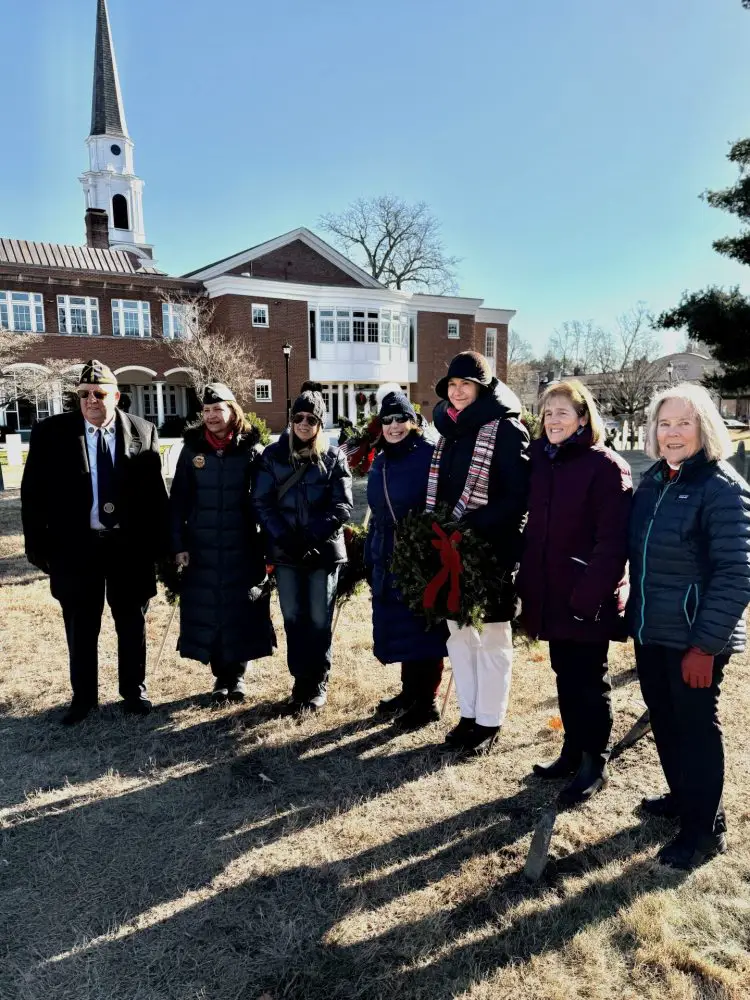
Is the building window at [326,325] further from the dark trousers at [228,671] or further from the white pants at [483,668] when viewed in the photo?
the white pants at [483,668]

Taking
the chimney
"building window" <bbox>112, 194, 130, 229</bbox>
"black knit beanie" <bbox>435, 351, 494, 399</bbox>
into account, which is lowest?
"black knit beanie" <bbox>435, 351, 494, 399</bbox>

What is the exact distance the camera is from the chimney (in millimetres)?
34781

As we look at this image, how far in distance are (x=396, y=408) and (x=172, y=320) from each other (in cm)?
3152

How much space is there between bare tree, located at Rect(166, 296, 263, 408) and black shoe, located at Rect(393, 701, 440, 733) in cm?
2746

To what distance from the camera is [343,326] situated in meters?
36.9

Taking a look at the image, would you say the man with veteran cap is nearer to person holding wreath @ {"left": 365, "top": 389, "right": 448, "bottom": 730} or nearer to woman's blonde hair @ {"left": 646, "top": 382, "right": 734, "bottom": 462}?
person holding wreath @ {"left": 365, "top": 389, "right": 448, "bottom": 730}

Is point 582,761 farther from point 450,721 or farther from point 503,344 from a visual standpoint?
point 503,344

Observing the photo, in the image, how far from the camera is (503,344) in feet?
152

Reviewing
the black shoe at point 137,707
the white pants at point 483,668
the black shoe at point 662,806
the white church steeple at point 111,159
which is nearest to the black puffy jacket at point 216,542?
the black shoe at point 137,707

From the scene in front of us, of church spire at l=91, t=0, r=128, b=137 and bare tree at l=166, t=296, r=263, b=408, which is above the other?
church spire at l=91, t=0, r=128, b=137

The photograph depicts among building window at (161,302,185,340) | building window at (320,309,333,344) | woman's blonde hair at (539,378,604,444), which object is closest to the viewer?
woman's blonde hair at (539,378,604,444)

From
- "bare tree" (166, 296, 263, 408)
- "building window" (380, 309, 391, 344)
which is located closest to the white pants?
"bare tree" (166, 296, 263, 408)

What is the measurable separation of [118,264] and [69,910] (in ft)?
111

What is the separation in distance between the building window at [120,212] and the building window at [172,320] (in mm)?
24281
